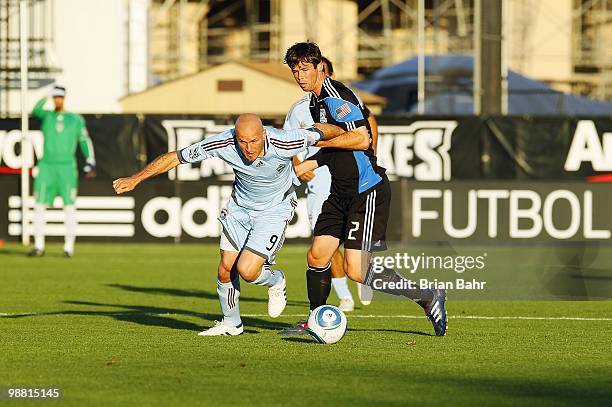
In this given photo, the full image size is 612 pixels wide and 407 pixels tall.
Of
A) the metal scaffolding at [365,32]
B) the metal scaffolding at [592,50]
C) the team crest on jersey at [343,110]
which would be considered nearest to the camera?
the team crest on jersey at [343,110]

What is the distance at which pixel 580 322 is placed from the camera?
42.5 feet

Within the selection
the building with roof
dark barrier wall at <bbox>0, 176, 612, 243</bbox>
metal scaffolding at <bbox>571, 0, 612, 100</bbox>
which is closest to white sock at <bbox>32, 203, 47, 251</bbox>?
dark barrier wall at <bbox>0, 176, 612, 243</bbox>

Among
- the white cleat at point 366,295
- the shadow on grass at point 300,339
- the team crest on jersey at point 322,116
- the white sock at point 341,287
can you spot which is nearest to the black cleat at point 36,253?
the white cleat at point 366,295

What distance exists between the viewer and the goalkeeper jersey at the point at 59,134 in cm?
2123

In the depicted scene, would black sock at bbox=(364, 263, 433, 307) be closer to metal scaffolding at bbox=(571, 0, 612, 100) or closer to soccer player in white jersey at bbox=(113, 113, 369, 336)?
soccer player in white jersey at bbox=(113, 113, 369, 336)

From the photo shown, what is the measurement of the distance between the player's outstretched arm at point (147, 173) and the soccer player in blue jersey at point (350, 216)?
124 cm

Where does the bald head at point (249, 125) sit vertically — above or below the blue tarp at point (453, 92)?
below

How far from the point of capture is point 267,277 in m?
11.3

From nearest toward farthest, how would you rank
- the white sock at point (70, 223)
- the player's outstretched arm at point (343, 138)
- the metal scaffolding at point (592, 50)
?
the player's outstretched arm at point (343, 138) < the white sock at point (70, 223) < the metal scaffolding at point (592, 50)

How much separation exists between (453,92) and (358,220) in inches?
1041

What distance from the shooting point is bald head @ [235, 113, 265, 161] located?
33.8ft

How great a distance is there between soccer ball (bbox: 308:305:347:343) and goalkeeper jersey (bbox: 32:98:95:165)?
35.8 ft

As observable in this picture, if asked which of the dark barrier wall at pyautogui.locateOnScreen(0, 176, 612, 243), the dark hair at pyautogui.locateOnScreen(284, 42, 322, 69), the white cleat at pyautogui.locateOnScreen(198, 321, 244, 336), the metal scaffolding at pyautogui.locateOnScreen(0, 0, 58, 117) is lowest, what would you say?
the white cleat at pyautogui.locateOnScreen(198, 321, 244, 336)

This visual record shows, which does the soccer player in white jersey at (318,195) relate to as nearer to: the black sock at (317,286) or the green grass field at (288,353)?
the green grass field at (288,353)
